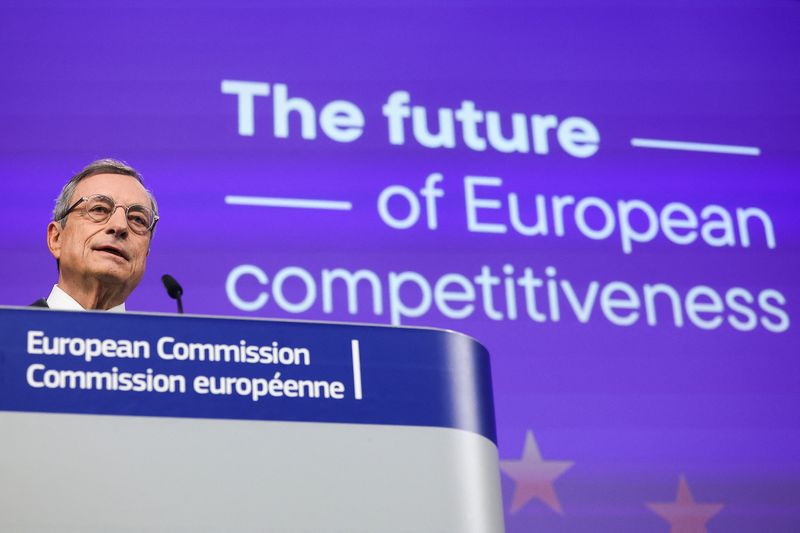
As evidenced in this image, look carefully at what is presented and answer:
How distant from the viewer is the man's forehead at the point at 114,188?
1.96 metres

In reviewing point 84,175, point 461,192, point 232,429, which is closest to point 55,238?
point 84,175

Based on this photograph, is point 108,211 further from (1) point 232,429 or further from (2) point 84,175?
(1) point 232,429

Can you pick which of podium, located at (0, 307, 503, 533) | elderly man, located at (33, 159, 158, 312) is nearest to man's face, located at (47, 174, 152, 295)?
elderly man, located at (33, 159, 158, 312)

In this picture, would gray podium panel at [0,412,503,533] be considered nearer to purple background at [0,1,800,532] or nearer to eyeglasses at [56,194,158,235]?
eyeglasses at [56,194,158,235]

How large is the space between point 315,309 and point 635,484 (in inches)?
40.3

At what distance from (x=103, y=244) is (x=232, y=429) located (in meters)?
0.73

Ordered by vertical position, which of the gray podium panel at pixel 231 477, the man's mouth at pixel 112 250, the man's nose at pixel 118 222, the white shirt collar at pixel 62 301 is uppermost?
the man's nose at pixel 118 222

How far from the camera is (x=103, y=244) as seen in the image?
75.5 inches

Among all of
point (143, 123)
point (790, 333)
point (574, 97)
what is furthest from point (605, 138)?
point (143, 123)

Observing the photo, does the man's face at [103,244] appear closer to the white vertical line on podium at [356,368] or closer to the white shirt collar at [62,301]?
the white shirt collar at [62,301]

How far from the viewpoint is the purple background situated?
3.23 m

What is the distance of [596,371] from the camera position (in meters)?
3.40

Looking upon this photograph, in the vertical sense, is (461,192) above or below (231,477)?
above

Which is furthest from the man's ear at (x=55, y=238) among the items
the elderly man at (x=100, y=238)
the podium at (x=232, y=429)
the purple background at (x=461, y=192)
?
the purple background at (x=461, y=192)
